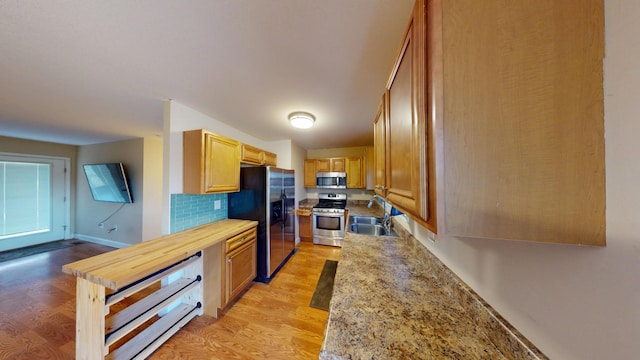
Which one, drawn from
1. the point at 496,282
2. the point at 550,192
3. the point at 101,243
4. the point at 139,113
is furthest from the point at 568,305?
the point at 101,243

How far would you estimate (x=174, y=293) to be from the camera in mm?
1646

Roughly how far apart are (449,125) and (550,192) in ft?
0.85

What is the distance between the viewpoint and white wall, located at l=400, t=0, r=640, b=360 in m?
0.37

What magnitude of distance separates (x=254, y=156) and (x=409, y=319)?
7.88ft

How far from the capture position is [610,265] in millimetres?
393

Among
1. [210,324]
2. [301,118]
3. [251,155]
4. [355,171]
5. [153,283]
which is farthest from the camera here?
[355,171]

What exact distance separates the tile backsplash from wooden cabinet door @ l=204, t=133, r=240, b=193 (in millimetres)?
341

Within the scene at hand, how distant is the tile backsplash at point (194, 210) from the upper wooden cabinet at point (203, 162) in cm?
16

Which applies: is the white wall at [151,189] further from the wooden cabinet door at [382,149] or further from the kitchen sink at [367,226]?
the wooden cabinet door at [382,149]

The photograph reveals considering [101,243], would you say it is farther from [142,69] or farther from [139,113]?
[142,69]

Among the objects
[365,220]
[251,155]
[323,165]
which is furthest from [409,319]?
[323,165]

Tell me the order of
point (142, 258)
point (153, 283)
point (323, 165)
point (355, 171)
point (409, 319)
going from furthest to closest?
point (323, 165) → point (355, 171) → point (153, 283) → point (142, 258) → point (409, 319)

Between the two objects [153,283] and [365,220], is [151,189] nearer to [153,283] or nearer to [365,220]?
[153,283]

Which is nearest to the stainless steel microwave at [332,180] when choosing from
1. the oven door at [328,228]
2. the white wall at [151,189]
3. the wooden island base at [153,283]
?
the oven door at [328,228]
